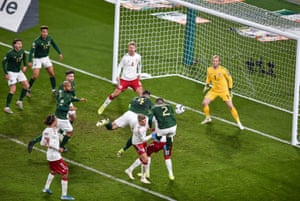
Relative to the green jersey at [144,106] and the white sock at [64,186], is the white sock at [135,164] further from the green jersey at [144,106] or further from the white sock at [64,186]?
the white sock at [64,186]

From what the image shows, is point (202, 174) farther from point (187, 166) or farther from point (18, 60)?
point (18, 60)

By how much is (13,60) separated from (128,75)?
327 cm

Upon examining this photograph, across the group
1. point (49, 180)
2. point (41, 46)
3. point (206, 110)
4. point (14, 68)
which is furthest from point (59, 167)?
point (41, 46)

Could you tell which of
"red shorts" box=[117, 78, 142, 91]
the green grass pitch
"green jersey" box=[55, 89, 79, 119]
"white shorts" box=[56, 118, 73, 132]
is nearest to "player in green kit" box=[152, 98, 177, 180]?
the green grass pitch

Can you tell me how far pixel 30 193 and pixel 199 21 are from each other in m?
12.2

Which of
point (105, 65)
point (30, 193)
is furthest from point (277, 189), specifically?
point (105, 65)

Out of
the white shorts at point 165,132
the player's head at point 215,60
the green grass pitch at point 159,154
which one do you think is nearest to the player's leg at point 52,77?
the green grass pitch at point 159,154

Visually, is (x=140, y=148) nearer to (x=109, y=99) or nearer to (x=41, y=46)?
(x=109, y=99)

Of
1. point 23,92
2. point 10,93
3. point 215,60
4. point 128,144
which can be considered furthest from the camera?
point 23,92

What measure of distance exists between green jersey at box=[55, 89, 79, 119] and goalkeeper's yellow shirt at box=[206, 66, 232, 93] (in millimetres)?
4672

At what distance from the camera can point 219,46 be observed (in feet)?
108

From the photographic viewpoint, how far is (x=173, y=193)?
2388 centimetres

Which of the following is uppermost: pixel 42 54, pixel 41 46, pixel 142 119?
pixel 41 46

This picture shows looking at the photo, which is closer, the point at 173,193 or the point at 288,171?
the point at 173,193
